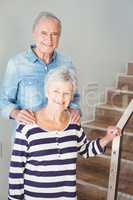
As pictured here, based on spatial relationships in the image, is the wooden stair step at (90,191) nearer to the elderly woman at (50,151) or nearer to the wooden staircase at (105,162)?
the wooden staircase at (105,162)

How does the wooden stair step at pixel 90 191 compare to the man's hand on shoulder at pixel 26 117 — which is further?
the wooden stair step at pixel 90 191

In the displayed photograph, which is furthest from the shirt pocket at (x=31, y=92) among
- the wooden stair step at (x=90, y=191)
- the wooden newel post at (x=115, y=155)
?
the wooden stair step at (x=90, y=191)

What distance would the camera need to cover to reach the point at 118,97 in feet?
13.2

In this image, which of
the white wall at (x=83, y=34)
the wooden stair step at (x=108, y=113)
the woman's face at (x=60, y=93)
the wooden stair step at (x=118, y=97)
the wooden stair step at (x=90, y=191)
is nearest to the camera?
the woman's face at (x=60, y=93)

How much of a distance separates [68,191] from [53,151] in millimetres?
229

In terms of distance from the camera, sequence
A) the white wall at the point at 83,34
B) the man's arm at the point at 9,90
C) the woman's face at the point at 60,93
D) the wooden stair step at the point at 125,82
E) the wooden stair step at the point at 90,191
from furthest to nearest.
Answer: the wooden stair step at the point at 125,82
the wooden stair step at the point at 90,191
the white wall at the point at 83,34
the man's arm at the point at 9,90
the woman's face at the point at 60,93

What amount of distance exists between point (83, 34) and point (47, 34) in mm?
1820

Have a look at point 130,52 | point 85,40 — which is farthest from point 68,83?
point 130,52

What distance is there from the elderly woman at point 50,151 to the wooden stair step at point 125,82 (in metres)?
2.57

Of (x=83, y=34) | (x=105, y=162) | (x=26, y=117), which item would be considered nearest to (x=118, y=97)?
(x=83, y=34)

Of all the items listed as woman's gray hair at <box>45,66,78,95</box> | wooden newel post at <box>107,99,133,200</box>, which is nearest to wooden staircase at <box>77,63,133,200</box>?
wooden newel post at <box>107,99,133,200</box>

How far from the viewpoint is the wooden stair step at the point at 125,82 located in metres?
4.21

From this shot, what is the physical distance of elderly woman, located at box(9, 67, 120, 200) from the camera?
1.63 m

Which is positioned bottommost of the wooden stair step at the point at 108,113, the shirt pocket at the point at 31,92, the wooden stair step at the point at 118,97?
the wooden stair step at the point at 108,113
